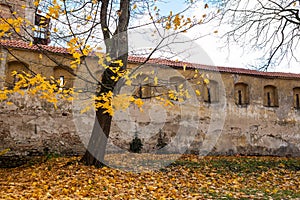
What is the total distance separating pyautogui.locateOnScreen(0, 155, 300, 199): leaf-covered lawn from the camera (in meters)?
5.05

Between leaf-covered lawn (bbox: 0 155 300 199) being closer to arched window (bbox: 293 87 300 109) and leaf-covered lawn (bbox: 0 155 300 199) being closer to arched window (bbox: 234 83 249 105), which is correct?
arched window (bbox: 234 83 249 105)

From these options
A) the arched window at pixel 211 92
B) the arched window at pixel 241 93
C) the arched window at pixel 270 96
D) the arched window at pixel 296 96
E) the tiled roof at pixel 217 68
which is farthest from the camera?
the arched window at pixel 296 96

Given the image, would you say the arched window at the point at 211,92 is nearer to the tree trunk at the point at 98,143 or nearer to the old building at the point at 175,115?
the old building at the point at 175,115

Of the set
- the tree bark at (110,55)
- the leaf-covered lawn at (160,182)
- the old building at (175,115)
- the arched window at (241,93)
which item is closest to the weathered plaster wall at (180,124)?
the old building at (175,115)

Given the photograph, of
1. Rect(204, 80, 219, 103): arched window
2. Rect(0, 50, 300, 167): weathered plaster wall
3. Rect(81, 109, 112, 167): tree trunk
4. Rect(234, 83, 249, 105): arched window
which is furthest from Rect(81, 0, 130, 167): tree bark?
Rect(234, 83, 249, 105): arched window

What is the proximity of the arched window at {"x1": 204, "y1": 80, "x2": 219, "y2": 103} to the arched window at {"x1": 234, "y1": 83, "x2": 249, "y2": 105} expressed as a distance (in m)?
1.03

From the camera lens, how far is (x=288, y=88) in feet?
46.5

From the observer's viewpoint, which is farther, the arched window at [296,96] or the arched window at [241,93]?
the arched window at [296,96]

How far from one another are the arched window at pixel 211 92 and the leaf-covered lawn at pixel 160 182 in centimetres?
426

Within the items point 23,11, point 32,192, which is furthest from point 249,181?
point 23,11

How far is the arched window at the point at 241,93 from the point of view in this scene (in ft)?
44.8

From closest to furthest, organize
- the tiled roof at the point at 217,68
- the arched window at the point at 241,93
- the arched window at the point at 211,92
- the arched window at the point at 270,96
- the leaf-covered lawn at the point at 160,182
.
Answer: the leaf-covered lawn at the point at 160,182
the tiled roof at the point at 217,68
the arched window at the point at 211,92
the arched window at the point at 241,93
the arched window at the point at 270,96

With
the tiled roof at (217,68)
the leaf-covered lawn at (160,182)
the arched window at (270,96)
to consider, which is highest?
the tiled roof at (217,68)

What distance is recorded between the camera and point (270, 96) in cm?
1420
